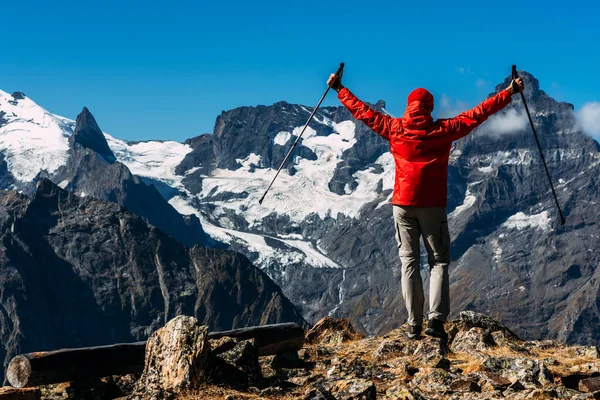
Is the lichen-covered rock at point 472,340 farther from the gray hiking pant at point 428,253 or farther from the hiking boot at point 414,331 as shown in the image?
the gray hiking pant at point 428,253

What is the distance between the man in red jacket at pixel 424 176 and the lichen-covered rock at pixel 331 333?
4.93 meters

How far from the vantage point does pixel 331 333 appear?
23516 mm

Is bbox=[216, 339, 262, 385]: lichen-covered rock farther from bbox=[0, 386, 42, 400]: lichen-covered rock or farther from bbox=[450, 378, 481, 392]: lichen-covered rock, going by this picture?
bbox=[450, 378, 481, 392]: lichen-covered rock

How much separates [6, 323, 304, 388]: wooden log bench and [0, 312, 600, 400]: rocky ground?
27 centimetres

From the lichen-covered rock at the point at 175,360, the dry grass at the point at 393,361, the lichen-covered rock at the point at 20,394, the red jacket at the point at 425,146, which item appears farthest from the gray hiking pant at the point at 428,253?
the lichen-covered rock at the point at 20,394

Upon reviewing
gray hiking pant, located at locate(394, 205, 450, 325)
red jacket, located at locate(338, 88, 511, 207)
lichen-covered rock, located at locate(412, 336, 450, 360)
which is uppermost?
red jacket, located at locate(338, 88, 511, 207)

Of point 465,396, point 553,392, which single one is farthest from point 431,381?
point 553,392

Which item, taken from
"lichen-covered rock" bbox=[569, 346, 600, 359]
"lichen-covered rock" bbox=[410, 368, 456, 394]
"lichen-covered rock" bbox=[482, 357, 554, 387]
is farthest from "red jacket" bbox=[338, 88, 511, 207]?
"lichen-covered rock" bbox=[569, 346, 600, 359]

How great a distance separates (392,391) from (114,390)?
4.95 m

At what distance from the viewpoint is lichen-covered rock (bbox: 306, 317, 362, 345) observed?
23.0 meters

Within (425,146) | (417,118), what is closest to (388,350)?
(425,146)

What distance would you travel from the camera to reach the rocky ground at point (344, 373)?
1380 centimetres

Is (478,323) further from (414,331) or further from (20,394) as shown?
(20,394)

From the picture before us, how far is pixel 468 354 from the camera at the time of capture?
58.3ft
